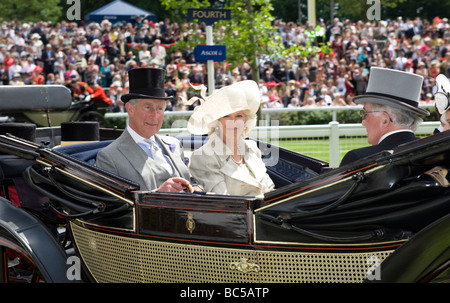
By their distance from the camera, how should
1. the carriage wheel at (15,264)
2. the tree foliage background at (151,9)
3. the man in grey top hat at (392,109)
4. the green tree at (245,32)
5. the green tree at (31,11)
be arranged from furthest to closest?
the green tree at (31,11) < the tree foliage background at (151,9) < the green tree at (245,32) < the carriage wheel at (15,264) < the man in grey top hat at (392,109)

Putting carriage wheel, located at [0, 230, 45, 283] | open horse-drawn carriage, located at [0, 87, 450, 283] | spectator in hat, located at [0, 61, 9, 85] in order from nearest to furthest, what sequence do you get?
open horse-drawn carriage, located at [0, 87, 450, 283] → carriage wheel, located at [0, 230, 45, 283] → spectator in hat, located at [0, 61, 9, 85]

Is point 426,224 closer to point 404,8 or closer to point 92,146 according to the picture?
point 92,146

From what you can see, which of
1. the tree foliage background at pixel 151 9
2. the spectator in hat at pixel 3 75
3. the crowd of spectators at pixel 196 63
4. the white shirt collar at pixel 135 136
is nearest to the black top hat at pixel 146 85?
the white shirt collar at pixel 135 136

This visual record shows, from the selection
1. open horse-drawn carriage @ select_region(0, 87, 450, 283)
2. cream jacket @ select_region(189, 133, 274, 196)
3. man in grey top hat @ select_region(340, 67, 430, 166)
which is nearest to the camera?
open horse-drawn carriage @ select_region(0, 87, 450, 283)

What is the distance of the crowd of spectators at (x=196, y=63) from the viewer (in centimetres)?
1559

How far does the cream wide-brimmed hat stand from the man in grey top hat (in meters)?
0.70

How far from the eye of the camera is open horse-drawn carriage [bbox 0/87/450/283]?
8.26ft

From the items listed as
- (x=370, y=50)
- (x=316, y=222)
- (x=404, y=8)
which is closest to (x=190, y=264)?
(x=316, y=222)

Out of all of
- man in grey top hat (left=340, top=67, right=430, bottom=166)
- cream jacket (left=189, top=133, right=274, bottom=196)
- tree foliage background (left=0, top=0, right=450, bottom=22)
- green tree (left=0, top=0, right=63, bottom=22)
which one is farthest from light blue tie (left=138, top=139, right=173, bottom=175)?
green tree (left=0, top=0, right=63, bottom=22)

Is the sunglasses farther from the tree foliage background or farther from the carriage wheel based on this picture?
the tree foliage background

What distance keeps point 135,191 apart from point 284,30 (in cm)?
2050

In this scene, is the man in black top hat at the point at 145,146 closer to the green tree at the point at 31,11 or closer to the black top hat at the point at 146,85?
the black top hat at the point at 146,85

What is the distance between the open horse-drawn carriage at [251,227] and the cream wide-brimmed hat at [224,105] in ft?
2.58
